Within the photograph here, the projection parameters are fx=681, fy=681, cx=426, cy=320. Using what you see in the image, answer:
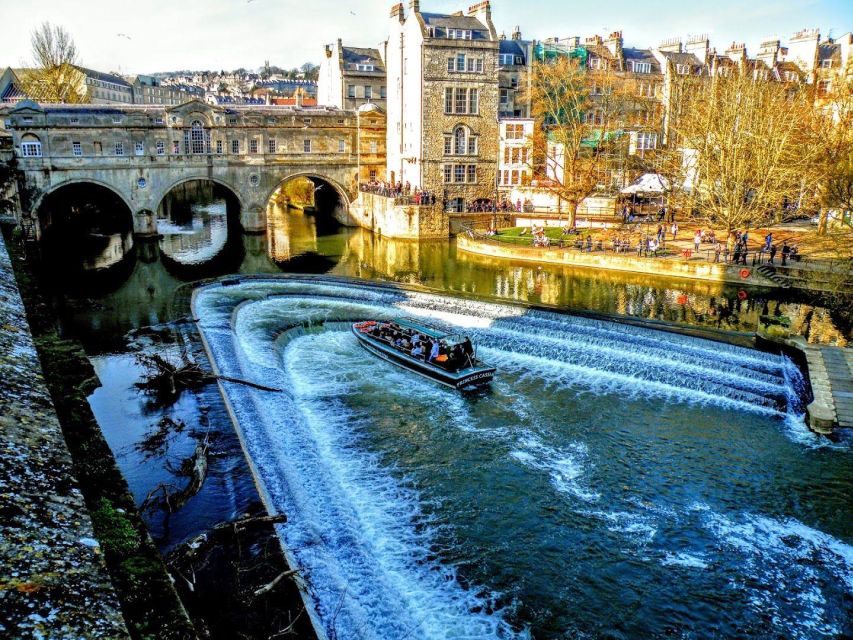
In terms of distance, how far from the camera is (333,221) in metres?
64.6

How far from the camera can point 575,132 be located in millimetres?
47469

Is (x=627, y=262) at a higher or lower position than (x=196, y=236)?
lower

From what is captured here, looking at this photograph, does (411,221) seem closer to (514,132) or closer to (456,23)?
(514,132)

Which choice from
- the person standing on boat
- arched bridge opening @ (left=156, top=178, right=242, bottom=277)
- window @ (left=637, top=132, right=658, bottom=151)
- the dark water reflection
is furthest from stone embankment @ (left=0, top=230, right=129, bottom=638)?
window @ (left=637, top=132, right=658, bottom=151)

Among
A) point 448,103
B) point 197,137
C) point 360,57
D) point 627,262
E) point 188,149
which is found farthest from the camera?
point 360,57

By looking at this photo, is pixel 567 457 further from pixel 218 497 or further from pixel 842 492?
pixel 218 497

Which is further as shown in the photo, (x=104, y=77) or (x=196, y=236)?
(x=104, y=77)

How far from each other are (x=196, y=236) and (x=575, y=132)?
1221 inches

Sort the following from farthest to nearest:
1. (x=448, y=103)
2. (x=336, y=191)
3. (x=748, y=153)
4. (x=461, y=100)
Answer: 1. (x=336, y=191)
2. (x=461, y=100)
3. (x=448, y=103)
4. (x=748, y=153)

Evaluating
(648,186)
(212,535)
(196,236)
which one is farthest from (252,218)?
(212,535)

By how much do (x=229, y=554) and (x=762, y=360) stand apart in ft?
65.3

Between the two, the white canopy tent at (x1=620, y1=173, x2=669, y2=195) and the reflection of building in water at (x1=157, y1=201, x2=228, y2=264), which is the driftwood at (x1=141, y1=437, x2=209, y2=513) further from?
the white canopy tent at (x1=620, y1=173, x2=669, y2=195)

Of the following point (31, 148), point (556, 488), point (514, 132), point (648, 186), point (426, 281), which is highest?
point (514, 132)

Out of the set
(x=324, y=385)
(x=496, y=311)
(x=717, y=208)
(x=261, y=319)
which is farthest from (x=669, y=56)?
(x=324, y=385)
